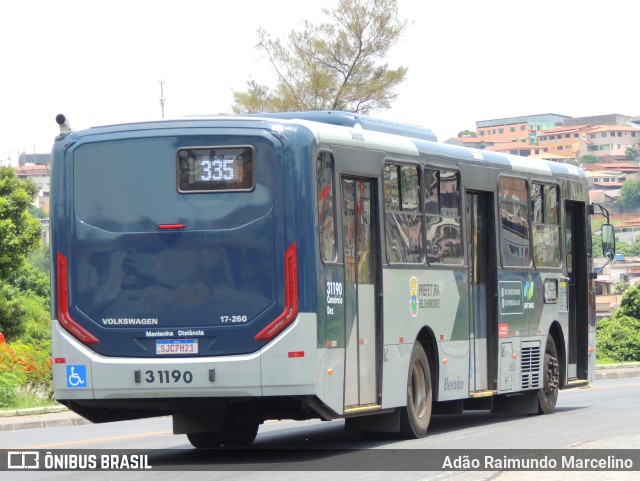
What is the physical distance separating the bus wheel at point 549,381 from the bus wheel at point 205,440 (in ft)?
19.3

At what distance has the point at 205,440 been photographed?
15.8m

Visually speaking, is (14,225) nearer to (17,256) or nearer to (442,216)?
(17,256)

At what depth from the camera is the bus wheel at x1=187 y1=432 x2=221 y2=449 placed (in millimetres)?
15766

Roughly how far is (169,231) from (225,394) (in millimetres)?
1611

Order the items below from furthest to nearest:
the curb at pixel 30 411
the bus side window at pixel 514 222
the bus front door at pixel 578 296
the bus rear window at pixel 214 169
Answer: the curb at pixel 30 411, the bus front door at pixel 578 296, the bus side window at pixel 514 222, the bus rear window at pixel 214 169

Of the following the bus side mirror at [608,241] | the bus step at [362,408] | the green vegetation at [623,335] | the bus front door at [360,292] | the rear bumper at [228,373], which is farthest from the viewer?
the green vegetation at [623,335]

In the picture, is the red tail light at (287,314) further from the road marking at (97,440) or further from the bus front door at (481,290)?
the bus front door at (481,290)

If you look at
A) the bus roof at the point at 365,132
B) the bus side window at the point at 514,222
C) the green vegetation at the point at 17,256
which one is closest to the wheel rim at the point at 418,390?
the bus roof at the point at 365,132

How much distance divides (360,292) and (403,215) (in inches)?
55.5

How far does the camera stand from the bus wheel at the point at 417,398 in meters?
15.8

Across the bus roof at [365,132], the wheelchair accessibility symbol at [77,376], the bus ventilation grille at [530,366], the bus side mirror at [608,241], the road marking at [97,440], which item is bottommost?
the road marking at [97,440]

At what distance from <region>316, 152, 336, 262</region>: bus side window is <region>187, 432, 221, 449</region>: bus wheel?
2.88 meters

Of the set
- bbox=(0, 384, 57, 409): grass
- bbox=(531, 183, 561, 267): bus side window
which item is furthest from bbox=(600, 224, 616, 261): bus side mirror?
bbox=(0, 384, 57, 409): grass

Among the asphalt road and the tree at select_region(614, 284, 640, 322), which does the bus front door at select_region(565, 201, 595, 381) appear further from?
the tree at select_region(614, 284, 640, 322)
